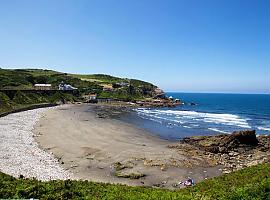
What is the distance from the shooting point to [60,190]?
15984 millimetres

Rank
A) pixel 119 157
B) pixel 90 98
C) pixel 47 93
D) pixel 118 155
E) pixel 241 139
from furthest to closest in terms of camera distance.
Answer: pixel 90 98
pixel 47 93
pixel 241 139
pixel 118 155
pixel 119 157

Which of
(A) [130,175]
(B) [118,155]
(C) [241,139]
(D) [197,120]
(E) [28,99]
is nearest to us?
(A) [130,175]

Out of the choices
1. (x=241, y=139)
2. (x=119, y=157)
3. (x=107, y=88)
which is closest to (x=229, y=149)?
(x=241, y=139)

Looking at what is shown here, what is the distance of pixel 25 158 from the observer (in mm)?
36312

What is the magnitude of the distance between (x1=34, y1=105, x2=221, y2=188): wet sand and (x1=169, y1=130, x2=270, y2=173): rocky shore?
6.92 feet

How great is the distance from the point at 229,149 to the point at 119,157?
17468 millimetres

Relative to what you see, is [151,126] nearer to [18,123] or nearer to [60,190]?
[18,123]

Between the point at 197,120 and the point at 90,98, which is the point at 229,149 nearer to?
the point at 197,120

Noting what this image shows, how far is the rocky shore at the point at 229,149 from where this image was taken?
41.5 m

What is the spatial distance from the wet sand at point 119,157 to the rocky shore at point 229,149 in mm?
2108

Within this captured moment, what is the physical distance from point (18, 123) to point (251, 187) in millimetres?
54418

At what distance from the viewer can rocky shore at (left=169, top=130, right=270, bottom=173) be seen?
136ft

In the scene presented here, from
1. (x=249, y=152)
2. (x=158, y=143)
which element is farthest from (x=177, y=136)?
(x=249, y=152)

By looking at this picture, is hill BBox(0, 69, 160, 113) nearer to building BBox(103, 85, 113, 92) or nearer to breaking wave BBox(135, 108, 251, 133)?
building BBox(103, 85, 113, 92)
